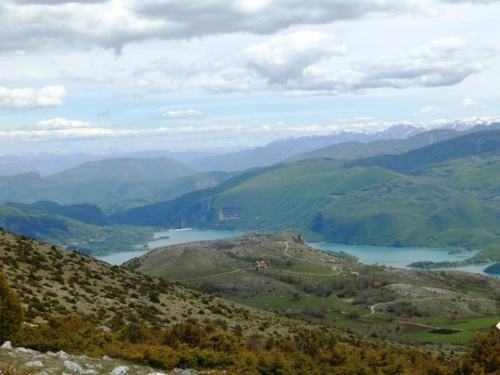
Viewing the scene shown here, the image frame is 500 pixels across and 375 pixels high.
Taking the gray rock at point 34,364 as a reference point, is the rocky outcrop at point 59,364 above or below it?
below

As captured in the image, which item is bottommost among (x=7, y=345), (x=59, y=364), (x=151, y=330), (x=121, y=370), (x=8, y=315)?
(x=151, y=330)

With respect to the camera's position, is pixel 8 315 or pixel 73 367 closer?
pixel 73 367

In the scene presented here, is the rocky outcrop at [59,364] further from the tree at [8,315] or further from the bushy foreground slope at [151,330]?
the bushy foreground slope at [151,330]

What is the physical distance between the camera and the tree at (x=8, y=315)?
884 inches

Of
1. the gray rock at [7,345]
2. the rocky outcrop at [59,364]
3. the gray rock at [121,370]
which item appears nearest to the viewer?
the rocky outcrop at [59,364]

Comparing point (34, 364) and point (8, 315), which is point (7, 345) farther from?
point (34, 364)

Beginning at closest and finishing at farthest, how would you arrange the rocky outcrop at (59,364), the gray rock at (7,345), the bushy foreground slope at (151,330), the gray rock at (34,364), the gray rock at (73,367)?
the rocky outcrop at (59,364)
the gray rock at (34,364)
the gray rock at (73,367)
the gray rock at (7,345)
the bushy foreground slope at (151,330)

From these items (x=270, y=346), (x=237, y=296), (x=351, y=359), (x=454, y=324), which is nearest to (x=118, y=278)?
(x=270, y=346)

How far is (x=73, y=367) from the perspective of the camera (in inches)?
792

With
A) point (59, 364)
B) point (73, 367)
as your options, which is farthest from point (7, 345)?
point (73, 367)

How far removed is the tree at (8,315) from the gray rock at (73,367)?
3838 millimetres

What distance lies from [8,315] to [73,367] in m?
4.46

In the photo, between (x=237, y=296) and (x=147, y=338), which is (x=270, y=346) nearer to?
(x=147, y=338)

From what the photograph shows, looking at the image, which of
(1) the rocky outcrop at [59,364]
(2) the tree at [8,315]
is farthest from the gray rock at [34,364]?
(2) the tree at [8,315]
